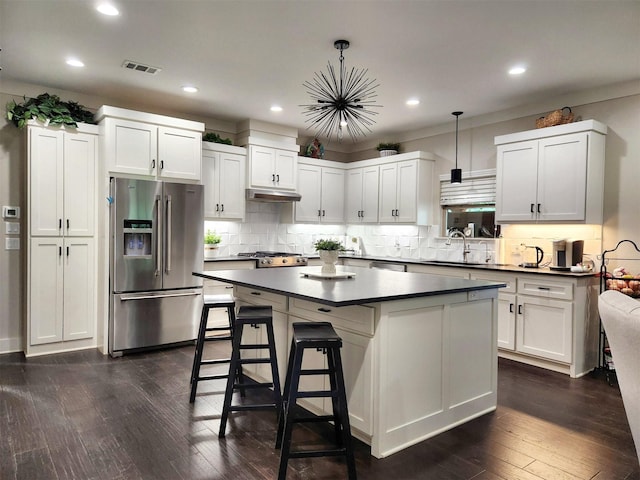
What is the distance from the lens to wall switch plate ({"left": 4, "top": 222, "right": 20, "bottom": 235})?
14.5 feet

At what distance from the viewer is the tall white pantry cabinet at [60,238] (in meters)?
4.20

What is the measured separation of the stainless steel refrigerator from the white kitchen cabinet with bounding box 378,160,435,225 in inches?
105

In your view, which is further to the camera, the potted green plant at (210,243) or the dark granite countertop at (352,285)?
the potted green plant at (210,243)

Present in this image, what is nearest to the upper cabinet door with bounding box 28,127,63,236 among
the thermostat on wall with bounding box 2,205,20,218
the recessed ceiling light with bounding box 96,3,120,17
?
the thermostat on wall with bounding box 2,205,20,218

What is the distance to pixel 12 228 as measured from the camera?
175 inches

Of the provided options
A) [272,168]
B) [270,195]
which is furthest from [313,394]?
[272,168]

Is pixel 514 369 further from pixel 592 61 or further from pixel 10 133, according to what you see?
pixel 10 133

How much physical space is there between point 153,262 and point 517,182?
12.9 feet

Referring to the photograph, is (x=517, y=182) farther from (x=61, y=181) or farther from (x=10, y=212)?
(x=10, y=212)

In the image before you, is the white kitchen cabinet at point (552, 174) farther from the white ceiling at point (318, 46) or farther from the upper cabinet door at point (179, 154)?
the upper cabinet door at point (179, 154)

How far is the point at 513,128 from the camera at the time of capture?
5078 mm

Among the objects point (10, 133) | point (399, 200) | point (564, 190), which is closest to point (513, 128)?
point (564, 190)

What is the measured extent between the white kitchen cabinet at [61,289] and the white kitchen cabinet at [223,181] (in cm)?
147

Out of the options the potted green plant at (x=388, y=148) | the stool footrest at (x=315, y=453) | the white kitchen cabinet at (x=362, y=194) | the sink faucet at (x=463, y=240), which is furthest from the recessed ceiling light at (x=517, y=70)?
the stool footrest at (x=315, y=453)
